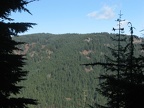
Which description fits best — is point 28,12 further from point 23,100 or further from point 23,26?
point 23,100

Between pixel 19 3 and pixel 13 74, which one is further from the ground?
pixel 19 3

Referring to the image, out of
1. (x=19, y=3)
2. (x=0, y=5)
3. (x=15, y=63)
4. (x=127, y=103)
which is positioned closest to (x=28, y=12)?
(x=19, y=3)

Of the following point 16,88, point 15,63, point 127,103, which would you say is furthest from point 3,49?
point 127,103

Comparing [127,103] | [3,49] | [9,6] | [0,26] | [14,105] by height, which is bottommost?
[14,105]

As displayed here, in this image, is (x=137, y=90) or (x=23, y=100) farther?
(x=23, y=100)

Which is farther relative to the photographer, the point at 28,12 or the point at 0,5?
the point at 28,12

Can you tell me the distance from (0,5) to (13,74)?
7.35 feet

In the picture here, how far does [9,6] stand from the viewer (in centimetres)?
913

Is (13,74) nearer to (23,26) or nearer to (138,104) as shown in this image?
(23,26)

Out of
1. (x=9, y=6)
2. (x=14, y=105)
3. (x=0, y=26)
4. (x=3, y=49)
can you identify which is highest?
(x=9, y=6)

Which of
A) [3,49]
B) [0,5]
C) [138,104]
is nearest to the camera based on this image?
[138,104]

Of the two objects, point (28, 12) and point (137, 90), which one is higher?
point (28, 12)

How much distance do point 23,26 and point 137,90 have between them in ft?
18.5

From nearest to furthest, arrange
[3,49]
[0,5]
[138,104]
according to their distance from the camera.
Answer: [138,104]
[0,5]
[3,49]
